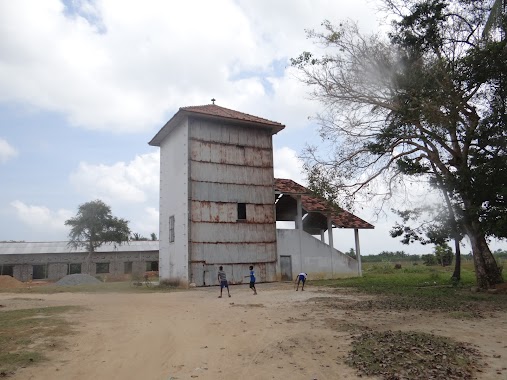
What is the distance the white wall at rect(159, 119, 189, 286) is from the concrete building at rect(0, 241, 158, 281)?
16432 mm

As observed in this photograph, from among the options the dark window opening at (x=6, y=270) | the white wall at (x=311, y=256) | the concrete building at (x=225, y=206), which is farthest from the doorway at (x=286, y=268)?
the dark window opening at (x=6, y=270)

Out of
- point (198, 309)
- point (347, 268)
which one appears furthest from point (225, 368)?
point (347, 268)

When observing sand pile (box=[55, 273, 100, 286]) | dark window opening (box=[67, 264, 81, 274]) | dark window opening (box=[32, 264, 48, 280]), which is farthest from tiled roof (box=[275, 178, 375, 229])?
dark window opening (box=[32, 264, 48, 280])

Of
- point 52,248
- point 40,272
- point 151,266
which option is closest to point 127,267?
point 151,266

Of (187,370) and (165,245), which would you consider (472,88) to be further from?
(165,245)

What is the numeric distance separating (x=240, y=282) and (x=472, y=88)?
15.3 m

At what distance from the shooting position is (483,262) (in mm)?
17734

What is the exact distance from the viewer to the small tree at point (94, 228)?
42812 millimetres

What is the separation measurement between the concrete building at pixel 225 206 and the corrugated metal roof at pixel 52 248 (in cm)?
2116

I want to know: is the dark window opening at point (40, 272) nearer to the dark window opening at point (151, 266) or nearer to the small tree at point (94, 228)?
the small tree at point (94, 228)

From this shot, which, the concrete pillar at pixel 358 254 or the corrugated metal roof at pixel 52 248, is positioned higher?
the corrugated metal roof at pixel 52 248

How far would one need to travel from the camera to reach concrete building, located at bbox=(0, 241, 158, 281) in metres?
41.3

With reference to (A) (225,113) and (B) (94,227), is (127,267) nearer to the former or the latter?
(B) (94,227)

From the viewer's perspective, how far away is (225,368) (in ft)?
23.0
